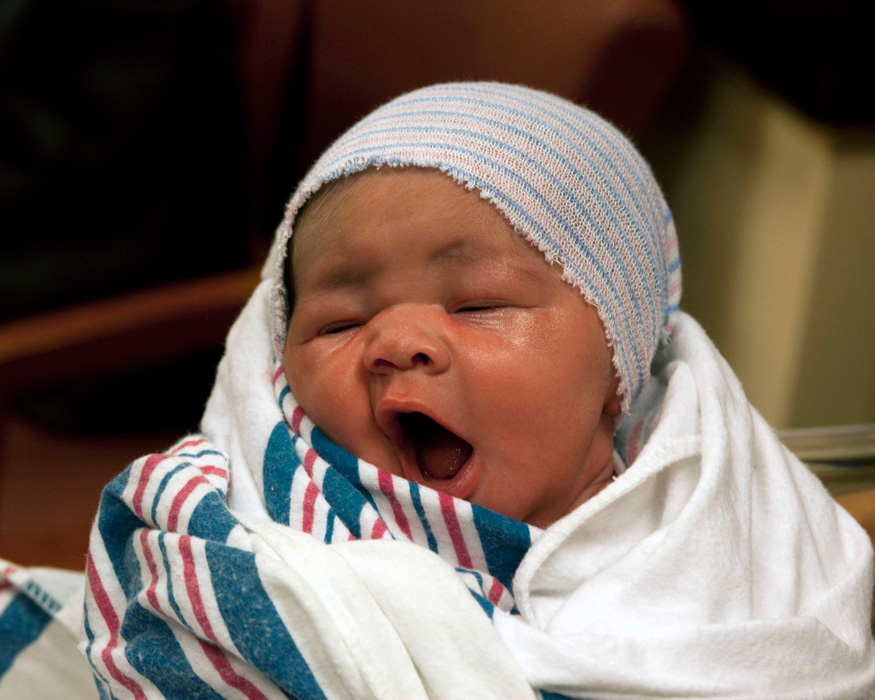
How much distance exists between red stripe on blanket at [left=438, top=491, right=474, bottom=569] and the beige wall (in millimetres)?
792

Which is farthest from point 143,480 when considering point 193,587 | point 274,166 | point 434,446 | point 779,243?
point 274,166

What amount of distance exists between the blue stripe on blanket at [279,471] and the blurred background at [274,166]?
38cm

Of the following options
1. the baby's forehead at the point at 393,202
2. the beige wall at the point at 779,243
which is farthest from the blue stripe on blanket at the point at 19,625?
the beige wall at the point at 779,243

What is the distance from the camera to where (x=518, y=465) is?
2.32 feet

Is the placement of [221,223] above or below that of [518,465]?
below

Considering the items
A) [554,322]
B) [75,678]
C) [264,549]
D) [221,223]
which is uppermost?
[554,322]

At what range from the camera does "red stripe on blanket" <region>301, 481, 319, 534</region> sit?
0.71 m

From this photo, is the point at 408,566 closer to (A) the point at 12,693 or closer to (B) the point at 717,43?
(A) the point at 12,693

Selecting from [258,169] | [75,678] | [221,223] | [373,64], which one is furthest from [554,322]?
[258,169]

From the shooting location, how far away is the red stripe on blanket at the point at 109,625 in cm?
66

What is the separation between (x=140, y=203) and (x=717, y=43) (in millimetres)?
1018

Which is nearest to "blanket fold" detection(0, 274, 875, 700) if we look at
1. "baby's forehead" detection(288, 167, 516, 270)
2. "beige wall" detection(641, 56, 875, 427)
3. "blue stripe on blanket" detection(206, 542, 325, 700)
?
"blue stripe on blanket" detection(206, 542, 325, 700)

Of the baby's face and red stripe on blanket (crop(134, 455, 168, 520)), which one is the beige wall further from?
red stripe on blanket (crop(134, 455, 168, 520))

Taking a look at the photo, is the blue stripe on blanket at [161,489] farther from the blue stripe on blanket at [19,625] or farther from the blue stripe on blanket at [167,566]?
the blue stripe on blanket at [19,625]
